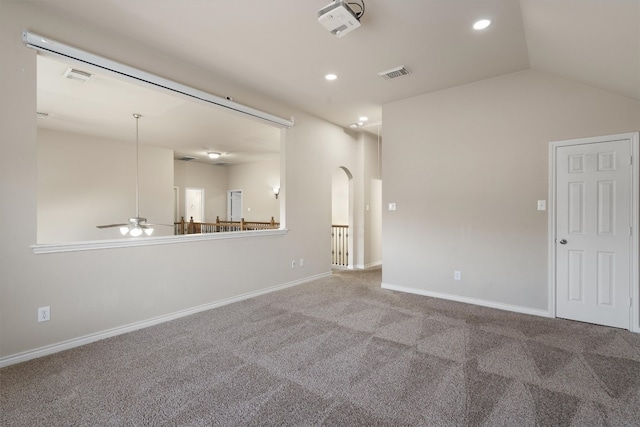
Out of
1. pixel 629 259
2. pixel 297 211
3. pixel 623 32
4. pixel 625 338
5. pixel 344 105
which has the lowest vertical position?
pixel 625 338

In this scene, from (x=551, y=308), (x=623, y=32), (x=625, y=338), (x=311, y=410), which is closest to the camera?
(x=311, y=410)

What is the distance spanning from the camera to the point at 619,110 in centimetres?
324

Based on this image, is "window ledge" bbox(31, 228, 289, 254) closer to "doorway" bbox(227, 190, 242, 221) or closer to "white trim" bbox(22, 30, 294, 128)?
"white trim" bbox(22, 30, 294, 128)

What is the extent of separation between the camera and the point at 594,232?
3.37 meters

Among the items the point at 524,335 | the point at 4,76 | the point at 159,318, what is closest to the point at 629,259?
the point at 524,335

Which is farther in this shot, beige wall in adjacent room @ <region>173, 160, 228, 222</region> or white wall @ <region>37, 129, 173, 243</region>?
beige wall in adjacent room @ <region>173, 160, 228, 222</region>

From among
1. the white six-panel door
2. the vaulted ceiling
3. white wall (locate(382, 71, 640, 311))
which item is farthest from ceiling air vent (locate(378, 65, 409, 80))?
the white six-panel door

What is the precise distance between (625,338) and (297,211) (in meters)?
4.15

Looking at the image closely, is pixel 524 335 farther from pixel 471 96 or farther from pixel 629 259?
pixel 471 96

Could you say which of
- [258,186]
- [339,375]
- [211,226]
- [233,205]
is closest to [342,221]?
[258,186]

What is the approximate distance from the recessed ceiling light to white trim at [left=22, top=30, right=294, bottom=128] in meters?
2.75

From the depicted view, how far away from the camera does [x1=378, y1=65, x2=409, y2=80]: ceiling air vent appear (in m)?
3.70

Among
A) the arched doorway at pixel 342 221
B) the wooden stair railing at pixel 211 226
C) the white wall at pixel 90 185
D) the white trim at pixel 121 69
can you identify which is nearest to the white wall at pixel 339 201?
the arched doorway at pixel 342 221

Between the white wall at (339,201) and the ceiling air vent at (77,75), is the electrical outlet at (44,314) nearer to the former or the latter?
the ceiling air vent at (77,75)
